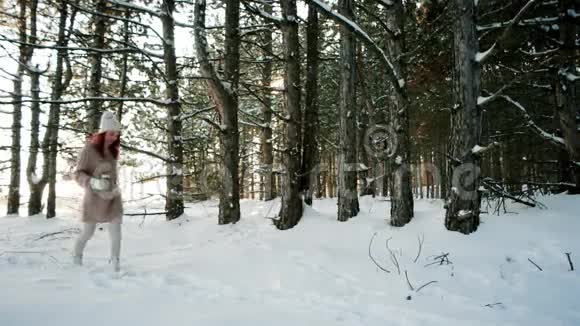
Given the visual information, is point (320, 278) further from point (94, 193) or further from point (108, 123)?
point (108, 123)

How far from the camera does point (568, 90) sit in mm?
6914

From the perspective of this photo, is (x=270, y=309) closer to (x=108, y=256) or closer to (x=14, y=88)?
(x=108, y=256)

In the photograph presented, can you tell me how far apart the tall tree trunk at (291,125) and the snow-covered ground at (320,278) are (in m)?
0.54

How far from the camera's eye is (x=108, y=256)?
197 inches

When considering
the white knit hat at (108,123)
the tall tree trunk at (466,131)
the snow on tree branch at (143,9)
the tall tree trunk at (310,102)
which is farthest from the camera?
the tall tree trunk at (310,102)

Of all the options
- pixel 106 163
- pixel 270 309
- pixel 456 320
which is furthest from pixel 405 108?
pixel 106 163

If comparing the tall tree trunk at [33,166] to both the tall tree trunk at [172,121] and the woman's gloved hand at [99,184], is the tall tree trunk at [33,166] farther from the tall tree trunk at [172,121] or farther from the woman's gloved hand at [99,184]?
the woman's gloved hand at [99,184]

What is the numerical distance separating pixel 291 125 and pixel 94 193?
371 cm

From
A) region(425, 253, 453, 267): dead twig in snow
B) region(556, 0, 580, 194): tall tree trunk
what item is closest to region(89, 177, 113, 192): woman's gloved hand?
region(425, 253, 453, 267): dead twig in snow

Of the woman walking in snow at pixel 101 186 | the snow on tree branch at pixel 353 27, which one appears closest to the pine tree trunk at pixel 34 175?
the woman walking in snow at pixel 101 186

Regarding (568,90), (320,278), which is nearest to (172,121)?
(320,278)

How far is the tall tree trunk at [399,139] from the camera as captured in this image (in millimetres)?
5852

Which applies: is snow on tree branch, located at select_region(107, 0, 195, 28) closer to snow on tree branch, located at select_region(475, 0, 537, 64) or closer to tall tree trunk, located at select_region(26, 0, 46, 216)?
snow on tree branch, located at select_region(475, 0, 537, 64)

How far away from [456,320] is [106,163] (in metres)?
4.11
